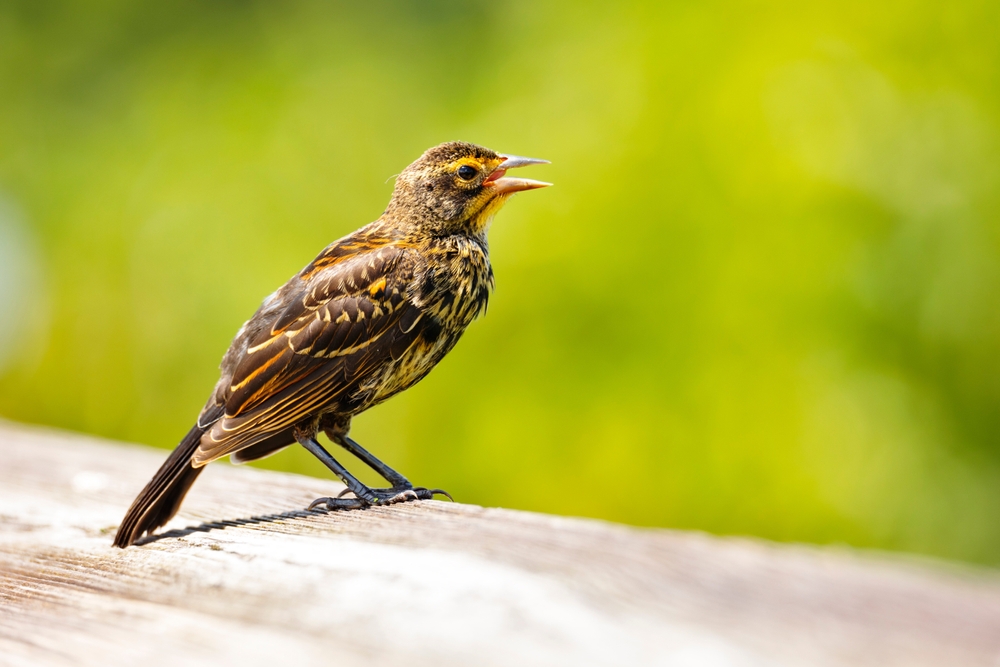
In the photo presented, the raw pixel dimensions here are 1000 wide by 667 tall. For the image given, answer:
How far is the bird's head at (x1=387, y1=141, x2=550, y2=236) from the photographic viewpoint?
13.4 feet

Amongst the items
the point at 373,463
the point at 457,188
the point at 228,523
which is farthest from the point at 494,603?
the point at 457,188

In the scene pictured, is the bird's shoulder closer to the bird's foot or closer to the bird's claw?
the bird's foot

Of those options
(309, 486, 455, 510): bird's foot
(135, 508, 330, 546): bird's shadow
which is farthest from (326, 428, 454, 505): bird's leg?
(135, 508, 330, 546): bird's shadow

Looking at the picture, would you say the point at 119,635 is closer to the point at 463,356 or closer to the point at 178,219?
the point at 463,356

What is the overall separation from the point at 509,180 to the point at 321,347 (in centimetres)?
104

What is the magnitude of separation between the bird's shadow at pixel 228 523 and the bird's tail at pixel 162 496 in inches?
1.5

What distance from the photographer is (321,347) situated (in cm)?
350

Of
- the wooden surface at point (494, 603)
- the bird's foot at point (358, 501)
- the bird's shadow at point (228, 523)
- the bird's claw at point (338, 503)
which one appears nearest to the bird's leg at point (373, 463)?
the bird's foot at point (358, 501)

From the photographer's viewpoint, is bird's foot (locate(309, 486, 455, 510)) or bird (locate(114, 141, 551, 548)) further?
bird (locate(114, 141, 551, 548))

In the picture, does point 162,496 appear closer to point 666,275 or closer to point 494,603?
point 494,603

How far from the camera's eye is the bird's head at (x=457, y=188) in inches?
160

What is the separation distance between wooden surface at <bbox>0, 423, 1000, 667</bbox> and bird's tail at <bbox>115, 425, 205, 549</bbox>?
1.39ft

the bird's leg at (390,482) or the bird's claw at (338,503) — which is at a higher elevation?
Answer: the bird's leg at (390,482)

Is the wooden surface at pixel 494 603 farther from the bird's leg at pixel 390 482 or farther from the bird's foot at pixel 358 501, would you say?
the bird's leg at pixel 390 482
